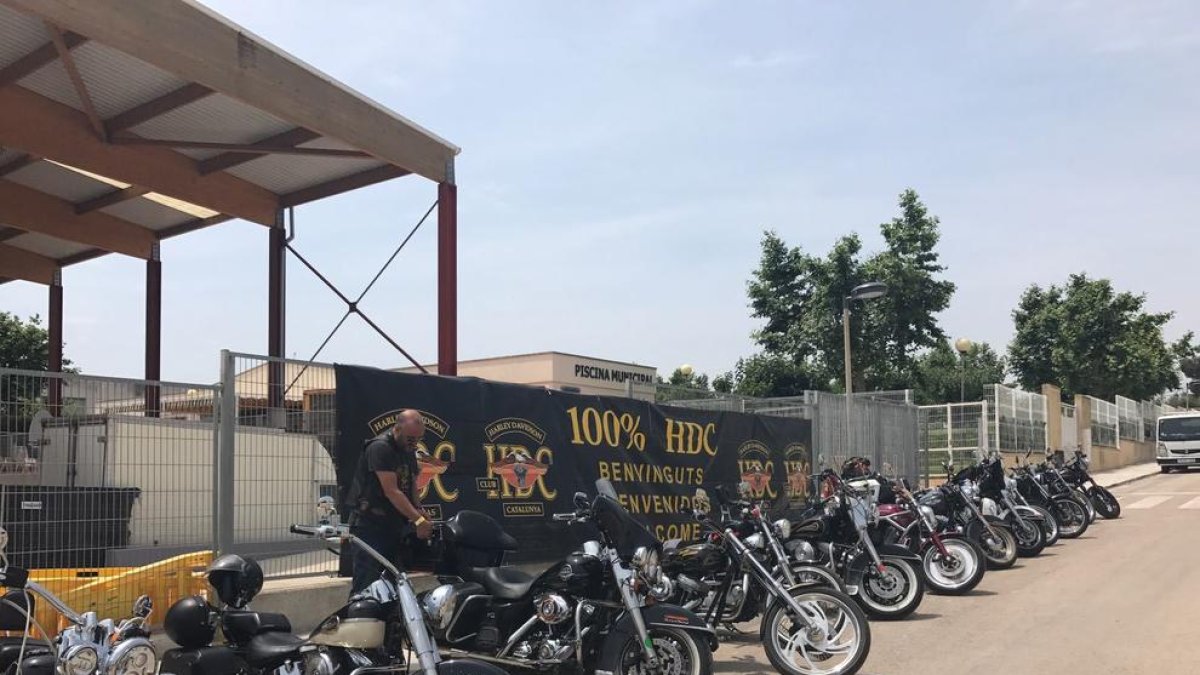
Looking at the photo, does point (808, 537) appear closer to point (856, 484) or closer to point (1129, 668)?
point (856, 484)

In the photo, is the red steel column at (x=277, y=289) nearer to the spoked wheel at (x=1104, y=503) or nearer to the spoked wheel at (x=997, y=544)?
the spoked wheel at (x=997, y=544)

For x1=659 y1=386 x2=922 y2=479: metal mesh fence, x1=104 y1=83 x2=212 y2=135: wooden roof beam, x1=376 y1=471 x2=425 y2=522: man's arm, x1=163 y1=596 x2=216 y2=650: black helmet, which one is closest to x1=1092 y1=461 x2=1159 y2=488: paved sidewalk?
x1=659 y1=386 x2=922 y2=479: metal mesh fence

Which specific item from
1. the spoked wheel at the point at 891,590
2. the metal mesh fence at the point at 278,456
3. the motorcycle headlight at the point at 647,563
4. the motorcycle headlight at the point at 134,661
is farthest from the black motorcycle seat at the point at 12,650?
the spoked wheel at the point at 891,590

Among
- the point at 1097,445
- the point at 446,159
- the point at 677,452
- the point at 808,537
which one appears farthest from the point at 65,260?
the point at 1097,445

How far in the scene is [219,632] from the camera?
17.3 feet

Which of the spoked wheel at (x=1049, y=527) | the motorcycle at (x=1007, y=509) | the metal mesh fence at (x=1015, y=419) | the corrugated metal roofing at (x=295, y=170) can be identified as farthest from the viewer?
the metal mesh fence at (x=1015, y=419)

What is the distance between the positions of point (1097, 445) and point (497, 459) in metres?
31.3

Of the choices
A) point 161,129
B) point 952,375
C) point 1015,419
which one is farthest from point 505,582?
point 952,375

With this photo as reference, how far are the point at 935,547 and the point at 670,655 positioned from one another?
525 cm

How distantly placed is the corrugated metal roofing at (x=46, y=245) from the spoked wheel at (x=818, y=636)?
14353 mm

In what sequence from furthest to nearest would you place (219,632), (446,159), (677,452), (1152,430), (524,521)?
(1152,430)
(446,159)
(677,452)
(524,521)
(219,632)

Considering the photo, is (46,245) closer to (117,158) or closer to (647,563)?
(117,158)

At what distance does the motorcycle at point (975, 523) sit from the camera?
38.2 ft

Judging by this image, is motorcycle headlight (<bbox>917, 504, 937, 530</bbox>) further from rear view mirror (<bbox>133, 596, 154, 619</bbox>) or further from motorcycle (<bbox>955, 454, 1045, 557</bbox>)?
rear view mirror (<bbox>133, 596, 154, 619</bbox>)
